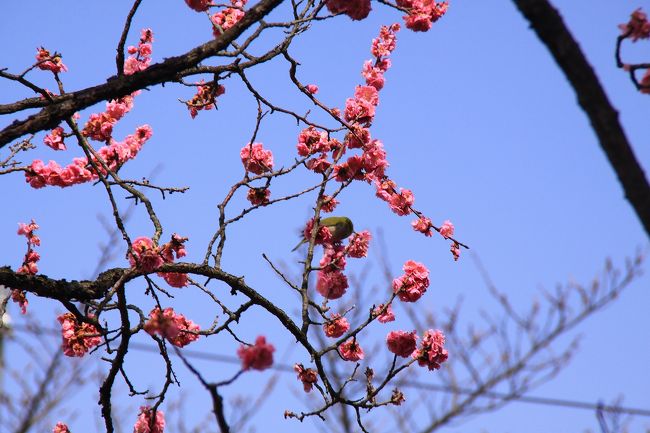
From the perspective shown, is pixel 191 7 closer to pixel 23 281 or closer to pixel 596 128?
pixel 23 281

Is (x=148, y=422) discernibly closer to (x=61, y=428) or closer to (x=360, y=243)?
(x=61, y=428)

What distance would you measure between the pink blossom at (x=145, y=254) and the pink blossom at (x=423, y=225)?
1801mm

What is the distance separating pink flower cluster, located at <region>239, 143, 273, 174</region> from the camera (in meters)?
4.46

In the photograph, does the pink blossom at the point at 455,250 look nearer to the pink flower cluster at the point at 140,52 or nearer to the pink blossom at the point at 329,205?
the pink blossom at the point at 329,205

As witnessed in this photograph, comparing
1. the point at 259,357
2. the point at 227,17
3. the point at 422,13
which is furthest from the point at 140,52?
the point at 259,357

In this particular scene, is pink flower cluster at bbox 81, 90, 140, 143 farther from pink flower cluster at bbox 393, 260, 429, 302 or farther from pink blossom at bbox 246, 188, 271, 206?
pink flower cluster at bbox 393, 260, 429, 302

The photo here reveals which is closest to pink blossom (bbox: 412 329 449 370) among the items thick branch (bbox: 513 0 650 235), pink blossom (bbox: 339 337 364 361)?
pink blossom (bbox: 339 337 364 361)

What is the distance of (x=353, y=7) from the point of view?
3.47 metres

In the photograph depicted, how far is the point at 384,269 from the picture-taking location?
8227 millimetres

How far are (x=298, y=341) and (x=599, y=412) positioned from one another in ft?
7.13

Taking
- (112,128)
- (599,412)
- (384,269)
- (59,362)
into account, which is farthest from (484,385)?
(59,362)

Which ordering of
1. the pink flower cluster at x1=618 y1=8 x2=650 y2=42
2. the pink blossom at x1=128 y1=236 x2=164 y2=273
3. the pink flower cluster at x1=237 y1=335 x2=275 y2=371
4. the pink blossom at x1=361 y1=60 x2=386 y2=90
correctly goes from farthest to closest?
the pink blossom at x1=361 y1=60 x2=386 y2=90
the pink blossom at x1=128 y1=236 x2=164 y2=273
the pink flower cluster at x1=618 y1=8 x2=650 y2=42
the pink flower cluster at x1=237 y1=335 x2=275 y2=371

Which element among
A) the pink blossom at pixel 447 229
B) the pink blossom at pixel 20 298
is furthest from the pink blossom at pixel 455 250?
the pink blossom at pixel 20 298

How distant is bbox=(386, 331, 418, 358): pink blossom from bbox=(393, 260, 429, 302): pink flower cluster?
0.68ft
